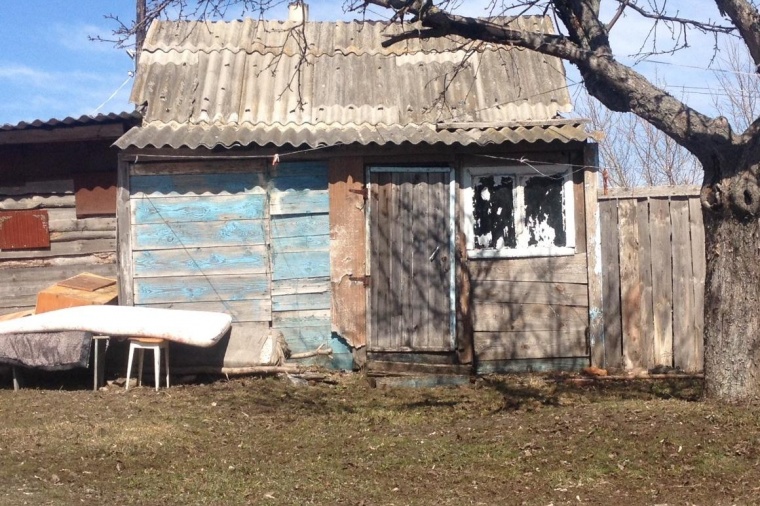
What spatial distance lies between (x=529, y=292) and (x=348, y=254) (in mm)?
2033

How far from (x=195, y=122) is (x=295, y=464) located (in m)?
4.93

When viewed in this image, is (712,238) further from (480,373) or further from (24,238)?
(24,238)

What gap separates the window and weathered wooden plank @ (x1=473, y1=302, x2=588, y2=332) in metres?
0.63

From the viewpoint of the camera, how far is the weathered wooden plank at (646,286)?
29.7 feet

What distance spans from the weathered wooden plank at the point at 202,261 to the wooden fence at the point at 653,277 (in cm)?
382

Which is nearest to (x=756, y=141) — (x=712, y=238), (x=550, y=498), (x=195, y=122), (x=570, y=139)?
(x=712, y=238)

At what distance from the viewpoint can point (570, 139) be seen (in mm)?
8641

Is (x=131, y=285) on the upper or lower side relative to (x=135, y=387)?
upper

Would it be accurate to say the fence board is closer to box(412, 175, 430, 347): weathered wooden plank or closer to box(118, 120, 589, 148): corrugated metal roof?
box(118, 120, 589, 148): corrugated metal roof

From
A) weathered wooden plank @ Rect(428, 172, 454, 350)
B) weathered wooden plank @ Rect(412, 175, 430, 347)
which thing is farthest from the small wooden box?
weathered wooden plank @ Rect(428, 172, 454, 350)

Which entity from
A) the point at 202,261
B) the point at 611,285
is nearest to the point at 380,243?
the point at 202,261

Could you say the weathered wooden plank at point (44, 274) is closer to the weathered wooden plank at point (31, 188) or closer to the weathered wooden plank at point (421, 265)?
the weathered wooden plank at point (31, 188)

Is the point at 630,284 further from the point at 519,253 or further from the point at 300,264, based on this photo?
the point at 300,264

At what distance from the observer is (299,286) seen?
9.25m
